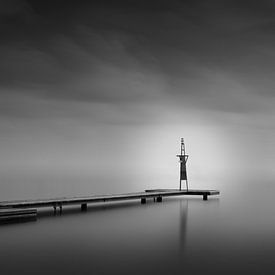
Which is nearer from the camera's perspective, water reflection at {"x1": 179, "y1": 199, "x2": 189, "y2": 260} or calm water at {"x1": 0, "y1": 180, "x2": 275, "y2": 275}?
calm water at {"x1": 0, "y1": 180, "x2": 275, "y2": 275}

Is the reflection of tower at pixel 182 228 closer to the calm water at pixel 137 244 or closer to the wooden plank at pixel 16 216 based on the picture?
the calm water at pixel 137 244

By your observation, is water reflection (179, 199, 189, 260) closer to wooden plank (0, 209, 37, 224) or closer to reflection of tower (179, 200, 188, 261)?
reflection of tower (179, 200, 188, 261)

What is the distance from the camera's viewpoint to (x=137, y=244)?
16.0m

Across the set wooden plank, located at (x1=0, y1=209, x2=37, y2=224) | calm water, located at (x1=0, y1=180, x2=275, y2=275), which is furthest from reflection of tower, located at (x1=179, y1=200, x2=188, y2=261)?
wooden plank, located at (x1=0, y1=209, x2=37, y2=224)

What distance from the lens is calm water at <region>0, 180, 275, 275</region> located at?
492 inches

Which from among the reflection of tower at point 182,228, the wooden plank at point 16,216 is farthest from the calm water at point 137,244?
the wooden plank at point 16,216

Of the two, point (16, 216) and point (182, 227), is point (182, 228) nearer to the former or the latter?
point (182, 227)

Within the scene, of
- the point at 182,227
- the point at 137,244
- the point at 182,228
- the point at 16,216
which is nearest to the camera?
the point at 137,244

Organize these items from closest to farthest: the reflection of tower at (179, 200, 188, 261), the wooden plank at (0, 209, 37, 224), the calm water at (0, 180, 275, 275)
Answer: the calm water at (0, 180, 275, 275), the reflection of tower at (179, 200, 188, 261), the wooden plank at (0, 209, 37, 224)

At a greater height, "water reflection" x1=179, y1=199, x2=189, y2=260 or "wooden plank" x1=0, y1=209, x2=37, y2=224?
"wooden plank" x1=0, y1=209, x2=37, y2=224

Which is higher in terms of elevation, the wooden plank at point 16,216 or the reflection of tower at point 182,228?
the wooden plank at point 16,216

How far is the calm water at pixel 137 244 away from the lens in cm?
1250

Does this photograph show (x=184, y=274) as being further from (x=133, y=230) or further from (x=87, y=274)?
(x=133, y=230)

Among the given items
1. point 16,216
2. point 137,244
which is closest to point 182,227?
point 137,244
